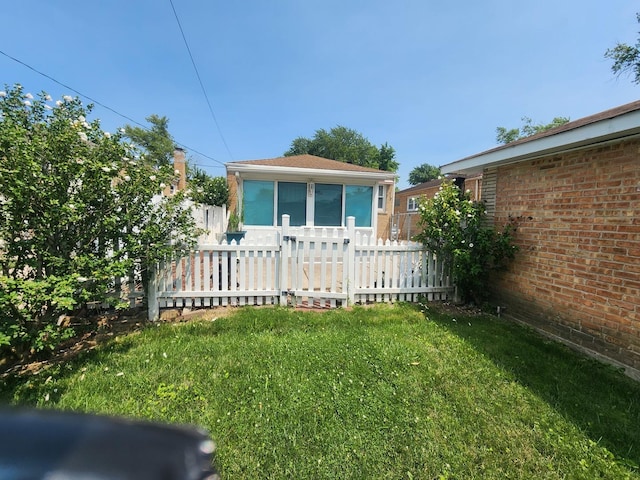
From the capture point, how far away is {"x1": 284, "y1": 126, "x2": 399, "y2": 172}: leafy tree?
41.4 meters

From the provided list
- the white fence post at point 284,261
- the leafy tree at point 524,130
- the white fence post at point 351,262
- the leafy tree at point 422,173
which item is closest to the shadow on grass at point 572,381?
the white fence post at point 351,262

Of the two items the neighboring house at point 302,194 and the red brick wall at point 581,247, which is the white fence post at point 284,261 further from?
the neighboring house at point 302,194

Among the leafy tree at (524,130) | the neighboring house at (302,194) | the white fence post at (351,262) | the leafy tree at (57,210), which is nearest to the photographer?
the leafy tree at (57,210)

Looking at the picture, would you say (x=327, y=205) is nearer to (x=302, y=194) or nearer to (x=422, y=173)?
(x=302, y=194)

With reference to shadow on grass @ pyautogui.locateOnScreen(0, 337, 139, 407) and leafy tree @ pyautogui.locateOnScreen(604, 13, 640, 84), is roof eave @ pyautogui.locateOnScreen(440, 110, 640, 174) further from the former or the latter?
leafy tree @ pyautogui.locateOnScreen(604, 13, 640, 84)

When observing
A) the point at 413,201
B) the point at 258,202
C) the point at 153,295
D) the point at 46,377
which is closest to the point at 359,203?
the point at 258,202

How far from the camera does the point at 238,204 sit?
9781 mm

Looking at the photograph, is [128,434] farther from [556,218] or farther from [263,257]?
[556,218]

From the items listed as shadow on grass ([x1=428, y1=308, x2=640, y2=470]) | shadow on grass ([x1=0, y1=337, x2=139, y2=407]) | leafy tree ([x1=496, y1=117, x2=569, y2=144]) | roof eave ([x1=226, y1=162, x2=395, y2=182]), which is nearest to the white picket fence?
shadow on grass ([x1=0, y1=337, x2=139, y2=407])

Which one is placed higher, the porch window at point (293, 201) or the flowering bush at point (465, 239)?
the porch window at point (293, 201)

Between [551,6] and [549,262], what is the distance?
16.9 feet

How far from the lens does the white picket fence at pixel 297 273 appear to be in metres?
4.38

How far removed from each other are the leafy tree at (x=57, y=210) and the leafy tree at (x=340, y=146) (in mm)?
38823

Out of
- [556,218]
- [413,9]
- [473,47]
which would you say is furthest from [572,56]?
[556,218]
